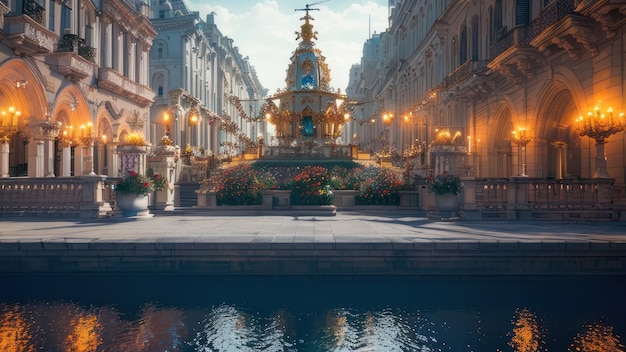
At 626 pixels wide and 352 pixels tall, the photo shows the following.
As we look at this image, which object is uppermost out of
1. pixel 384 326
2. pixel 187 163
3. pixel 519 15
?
pixel 519 15

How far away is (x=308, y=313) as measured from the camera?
7391mm

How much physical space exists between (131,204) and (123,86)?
19.8 m

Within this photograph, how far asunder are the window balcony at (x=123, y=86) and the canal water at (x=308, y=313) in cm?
2442

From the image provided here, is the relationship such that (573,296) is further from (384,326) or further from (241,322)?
(241,322)

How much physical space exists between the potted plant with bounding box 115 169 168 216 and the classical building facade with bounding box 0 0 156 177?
15.8 ft

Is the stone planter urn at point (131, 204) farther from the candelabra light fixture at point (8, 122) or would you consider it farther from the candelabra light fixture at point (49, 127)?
the candelabra light fixture at point (49, 127)

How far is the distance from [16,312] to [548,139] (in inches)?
877

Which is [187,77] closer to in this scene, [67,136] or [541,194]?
[67,136]

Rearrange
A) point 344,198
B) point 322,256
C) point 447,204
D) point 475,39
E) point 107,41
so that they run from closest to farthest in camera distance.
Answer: point 322,256 < point 447,204 < point 344,198 < point 475,39 < point 107,41

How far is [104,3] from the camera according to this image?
32.0m

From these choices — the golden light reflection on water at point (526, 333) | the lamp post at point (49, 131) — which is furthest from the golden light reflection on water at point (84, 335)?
the lamp post at point (49, 131)

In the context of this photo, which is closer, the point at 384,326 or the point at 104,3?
the point at 384,326

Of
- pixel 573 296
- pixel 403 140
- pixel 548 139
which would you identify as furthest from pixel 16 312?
pixel 403 140

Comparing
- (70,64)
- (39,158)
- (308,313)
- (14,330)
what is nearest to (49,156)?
(39,158)
